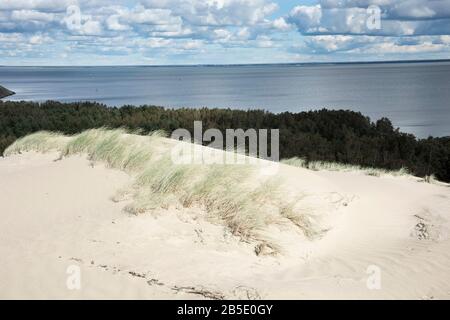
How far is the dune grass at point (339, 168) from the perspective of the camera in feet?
37.8

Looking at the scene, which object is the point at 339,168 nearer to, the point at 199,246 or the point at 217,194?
the point at 217,194

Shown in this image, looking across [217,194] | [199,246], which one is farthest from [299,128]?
[199,246]

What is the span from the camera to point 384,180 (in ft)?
33.6

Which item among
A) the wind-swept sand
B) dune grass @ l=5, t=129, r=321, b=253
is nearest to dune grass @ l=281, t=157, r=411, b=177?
the wind-swept sand

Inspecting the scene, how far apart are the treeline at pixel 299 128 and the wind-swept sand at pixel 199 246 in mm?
4305

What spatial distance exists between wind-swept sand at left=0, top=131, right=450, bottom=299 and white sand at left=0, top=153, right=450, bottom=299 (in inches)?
0.5

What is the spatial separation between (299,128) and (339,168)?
5077 millimetres

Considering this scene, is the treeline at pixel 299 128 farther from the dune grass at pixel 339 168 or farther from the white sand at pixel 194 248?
the white sand at pixel 194 248

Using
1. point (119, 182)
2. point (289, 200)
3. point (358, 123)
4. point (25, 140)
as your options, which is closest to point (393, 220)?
point (289, 200)

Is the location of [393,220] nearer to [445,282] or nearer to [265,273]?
[445,282]

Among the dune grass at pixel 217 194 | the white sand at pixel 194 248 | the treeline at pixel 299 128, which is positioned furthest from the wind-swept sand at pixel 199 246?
the treeline at pixel 299 128

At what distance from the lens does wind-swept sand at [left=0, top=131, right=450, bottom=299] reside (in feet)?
17.6

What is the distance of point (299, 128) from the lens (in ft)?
54.7

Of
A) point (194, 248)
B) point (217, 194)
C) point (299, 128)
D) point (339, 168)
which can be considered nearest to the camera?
point (194, 248)
